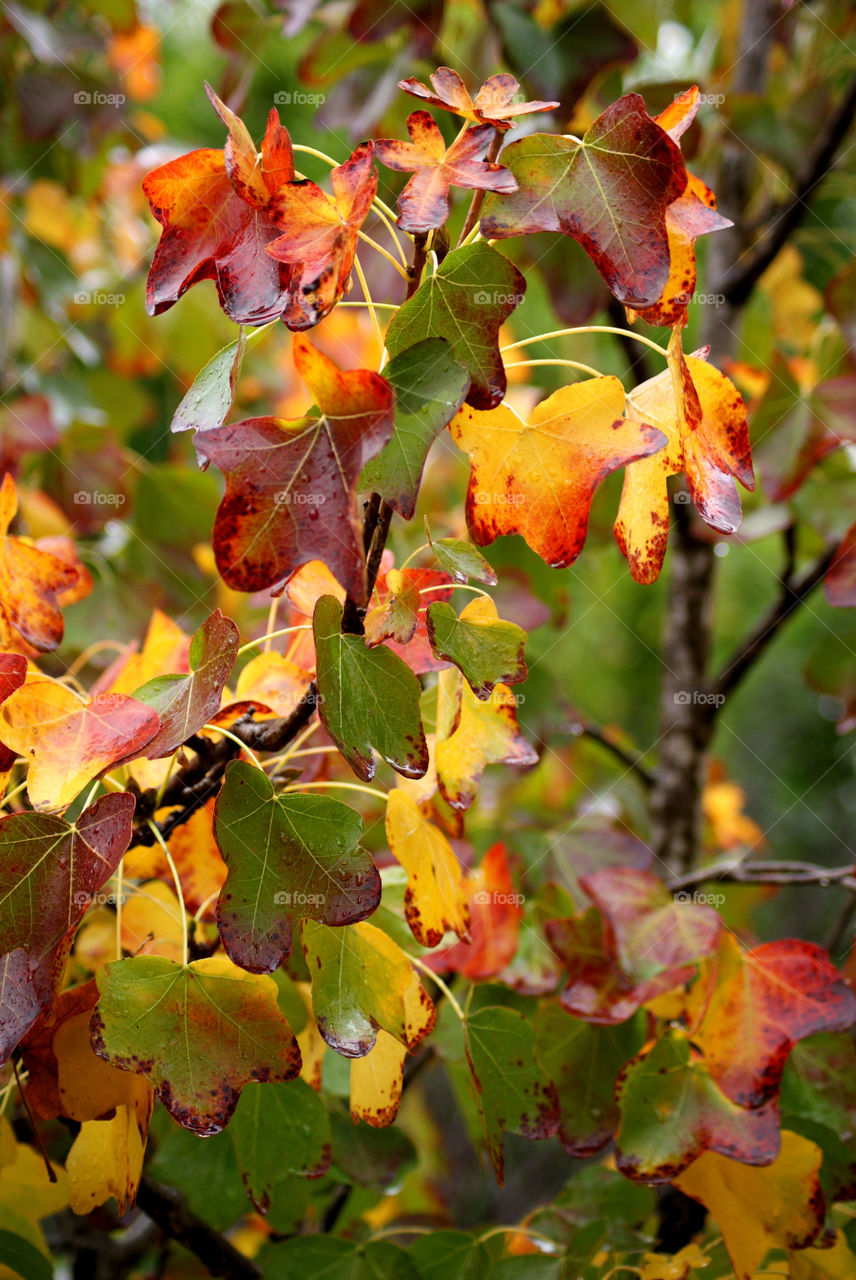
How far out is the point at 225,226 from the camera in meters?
0.36

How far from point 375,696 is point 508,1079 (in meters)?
0.21

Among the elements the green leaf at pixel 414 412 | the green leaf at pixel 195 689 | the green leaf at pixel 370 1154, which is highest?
the green leaf at pixel 414 412

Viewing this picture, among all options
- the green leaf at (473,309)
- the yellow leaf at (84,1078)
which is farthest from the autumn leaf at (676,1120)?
the green leaf at (473,309)

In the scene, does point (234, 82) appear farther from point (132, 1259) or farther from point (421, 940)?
point (132, 1259)

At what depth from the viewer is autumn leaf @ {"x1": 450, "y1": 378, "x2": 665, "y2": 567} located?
35cm

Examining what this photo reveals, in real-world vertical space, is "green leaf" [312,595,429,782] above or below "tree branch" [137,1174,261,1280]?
above

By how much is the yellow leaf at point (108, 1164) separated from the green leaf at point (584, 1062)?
0.21m

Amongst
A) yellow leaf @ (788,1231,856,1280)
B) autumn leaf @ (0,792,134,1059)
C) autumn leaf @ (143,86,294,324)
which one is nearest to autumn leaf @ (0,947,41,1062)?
autumn leaf @ (0,792,134,1059)

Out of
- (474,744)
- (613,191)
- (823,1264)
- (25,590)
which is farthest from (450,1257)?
(613,191)

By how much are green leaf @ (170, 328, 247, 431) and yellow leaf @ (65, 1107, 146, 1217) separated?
27 cm

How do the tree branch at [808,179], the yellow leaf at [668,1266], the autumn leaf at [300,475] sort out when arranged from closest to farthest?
the autumn leaf at [300,475], the yellow leaf at [668,1266], the tree branch at [808,179]

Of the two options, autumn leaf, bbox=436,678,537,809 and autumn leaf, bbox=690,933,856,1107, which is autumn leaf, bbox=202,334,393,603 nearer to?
autumn leaf, bbox=436,678,537,809

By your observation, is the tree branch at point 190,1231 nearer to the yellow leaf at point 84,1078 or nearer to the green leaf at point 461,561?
the yellow leaf at point 84,1078

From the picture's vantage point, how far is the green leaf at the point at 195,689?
→ 0.34 metres
